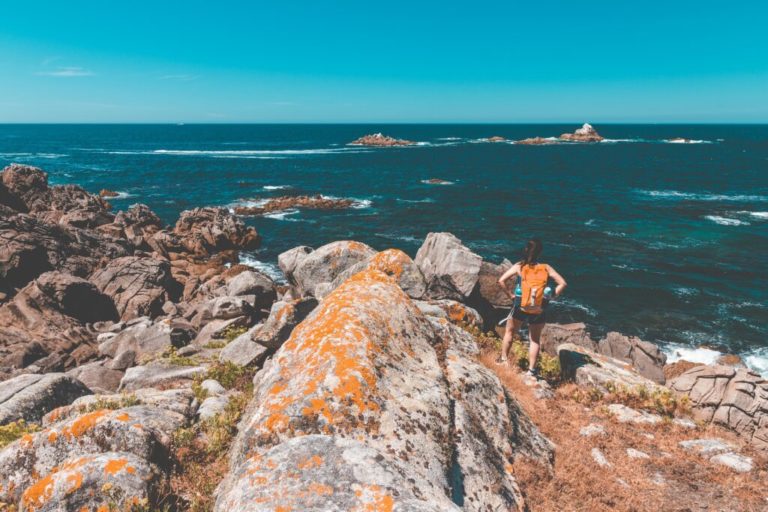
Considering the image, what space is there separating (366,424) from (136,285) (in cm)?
2438

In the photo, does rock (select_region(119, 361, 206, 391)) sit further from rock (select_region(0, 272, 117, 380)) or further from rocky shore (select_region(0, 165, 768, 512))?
rock (select_region(0, 272, 117, 380))

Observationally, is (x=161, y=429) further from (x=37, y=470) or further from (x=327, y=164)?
(x=327, y=164)

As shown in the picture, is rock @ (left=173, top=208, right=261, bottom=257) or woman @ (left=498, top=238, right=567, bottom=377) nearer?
woman @ (left=498, top=238, right=567, bottom=377)

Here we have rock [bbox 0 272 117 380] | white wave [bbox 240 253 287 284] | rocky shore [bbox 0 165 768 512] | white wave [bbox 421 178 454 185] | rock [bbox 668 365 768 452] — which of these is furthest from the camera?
white wave [bbox 421 178 454 185]

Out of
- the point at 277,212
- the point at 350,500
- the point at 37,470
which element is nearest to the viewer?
the point at 350,500

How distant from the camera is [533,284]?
408 inches

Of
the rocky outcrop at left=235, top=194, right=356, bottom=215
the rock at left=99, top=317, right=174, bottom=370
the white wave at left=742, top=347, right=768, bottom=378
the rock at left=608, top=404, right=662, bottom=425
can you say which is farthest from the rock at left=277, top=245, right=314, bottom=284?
the rocky outcrop at left=235, top=194, right=356, bottom=215

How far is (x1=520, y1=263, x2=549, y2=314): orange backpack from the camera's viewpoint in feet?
34.0

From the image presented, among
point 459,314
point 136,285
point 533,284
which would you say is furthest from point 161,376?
point 136,285

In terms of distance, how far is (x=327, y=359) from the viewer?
20.4ft

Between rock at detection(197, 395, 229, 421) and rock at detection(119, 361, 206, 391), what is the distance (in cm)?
242

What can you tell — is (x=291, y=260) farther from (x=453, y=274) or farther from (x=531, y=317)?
(x=531, y=317)

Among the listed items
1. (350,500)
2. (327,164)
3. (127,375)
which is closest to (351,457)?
(350,500)

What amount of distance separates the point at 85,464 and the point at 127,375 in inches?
279
